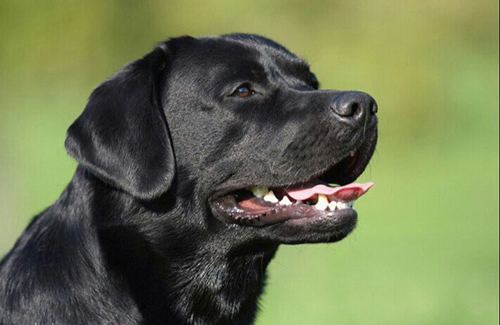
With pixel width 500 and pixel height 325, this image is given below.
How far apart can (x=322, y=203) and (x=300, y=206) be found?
9 cm

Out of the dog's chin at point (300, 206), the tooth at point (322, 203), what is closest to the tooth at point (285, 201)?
the dog's chin at point (300, 206)

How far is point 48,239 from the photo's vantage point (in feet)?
12.5

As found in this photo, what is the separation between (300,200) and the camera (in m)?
3.96

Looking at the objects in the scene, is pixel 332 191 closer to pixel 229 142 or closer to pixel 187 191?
pixel 229 142

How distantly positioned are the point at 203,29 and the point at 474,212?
247 inches

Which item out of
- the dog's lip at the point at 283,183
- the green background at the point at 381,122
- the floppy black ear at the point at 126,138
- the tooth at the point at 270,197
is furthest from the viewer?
the green background at the point at 381,122

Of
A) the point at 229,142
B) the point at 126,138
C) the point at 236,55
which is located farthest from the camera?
the point at 236,55

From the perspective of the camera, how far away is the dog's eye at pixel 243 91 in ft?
13.2

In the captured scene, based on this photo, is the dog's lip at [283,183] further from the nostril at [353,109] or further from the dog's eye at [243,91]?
the dog's eye at [243,91]

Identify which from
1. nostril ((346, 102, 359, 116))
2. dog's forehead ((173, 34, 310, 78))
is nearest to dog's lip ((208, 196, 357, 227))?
nostril ((346, 102, 359, 116))

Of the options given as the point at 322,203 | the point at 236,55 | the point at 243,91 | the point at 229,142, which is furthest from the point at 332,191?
the point at 236,55

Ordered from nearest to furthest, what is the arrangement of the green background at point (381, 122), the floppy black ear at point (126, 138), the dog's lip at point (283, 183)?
the floppy black ear at point (126, 138)
the dog's lip at point (283, 183)
the green background at point (381, 122)

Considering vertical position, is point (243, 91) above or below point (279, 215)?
above

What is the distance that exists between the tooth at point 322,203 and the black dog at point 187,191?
0.05 ft
